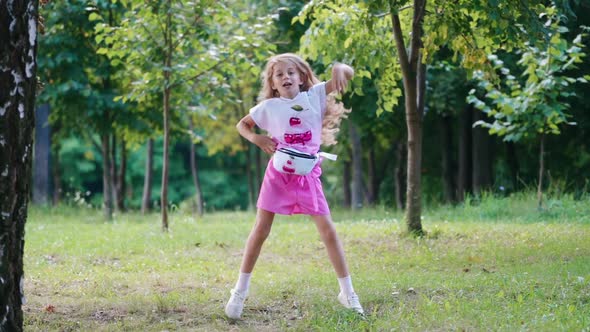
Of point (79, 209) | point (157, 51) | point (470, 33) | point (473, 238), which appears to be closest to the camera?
point (470, 33)

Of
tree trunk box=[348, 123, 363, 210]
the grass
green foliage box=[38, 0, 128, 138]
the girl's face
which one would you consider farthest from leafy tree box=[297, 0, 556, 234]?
tree trunk box=[348, 123, 363, 210]

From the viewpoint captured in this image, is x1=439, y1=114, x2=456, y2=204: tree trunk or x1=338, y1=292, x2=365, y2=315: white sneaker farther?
x1=439, y1=114, x2=456, y2=204: tree trunk

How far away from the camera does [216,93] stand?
502 inches

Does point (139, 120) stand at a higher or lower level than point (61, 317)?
higher

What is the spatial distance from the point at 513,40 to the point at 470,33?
736mm

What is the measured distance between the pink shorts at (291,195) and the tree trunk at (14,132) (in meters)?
1.90

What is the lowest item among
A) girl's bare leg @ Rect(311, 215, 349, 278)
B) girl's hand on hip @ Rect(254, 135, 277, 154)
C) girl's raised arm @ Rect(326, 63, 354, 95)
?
girl's bare leg @ Rect(311, 215, 349, 278)

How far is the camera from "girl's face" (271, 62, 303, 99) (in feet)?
19.3

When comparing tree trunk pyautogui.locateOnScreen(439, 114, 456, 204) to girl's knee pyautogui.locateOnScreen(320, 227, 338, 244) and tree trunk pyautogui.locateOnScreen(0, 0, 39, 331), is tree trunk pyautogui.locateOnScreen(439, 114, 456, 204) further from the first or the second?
tree trunk pyautogui.locateOnScreen(0, 0, 39, 331)

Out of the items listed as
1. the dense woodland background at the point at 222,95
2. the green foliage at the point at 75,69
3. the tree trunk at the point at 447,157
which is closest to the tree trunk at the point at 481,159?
the dense woodland background at the point at 222,95

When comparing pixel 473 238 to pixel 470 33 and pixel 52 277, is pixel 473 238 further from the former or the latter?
pixel 52 277

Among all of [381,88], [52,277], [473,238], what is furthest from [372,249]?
[52,277]

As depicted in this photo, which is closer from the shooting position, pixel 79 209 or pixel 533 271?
pixel 533 271

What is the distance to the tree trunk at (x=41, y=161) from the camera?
2117 centimetres
